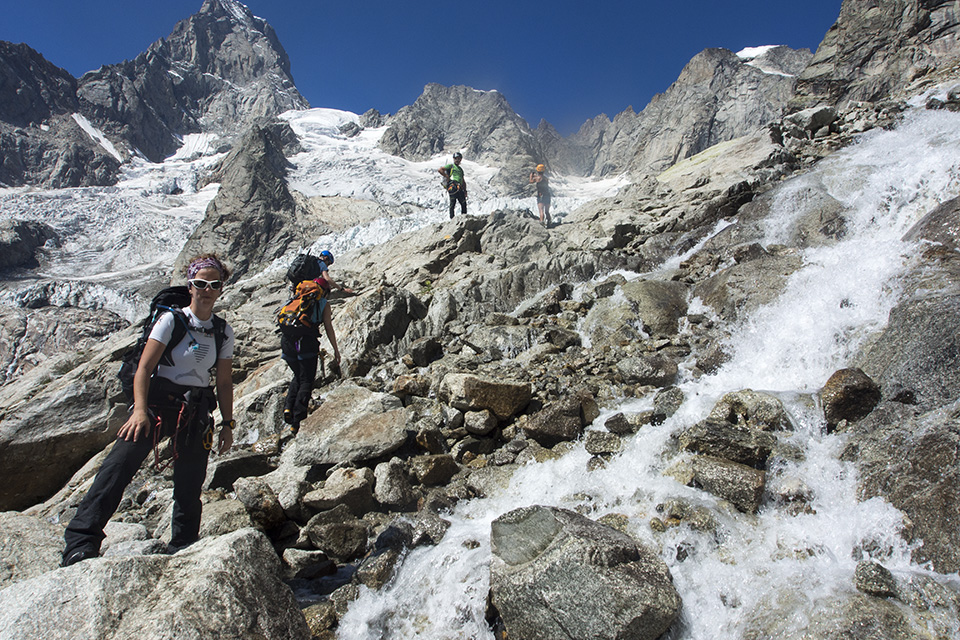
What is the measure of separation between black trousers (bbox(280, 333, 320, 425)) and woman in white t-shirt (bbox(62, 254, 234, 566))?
8.58 ft

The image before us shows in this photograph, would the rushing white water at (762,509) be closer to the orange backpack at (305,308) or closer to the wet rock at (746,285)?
the wet rock at (746,285)

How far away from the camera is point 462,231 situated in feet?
46.5

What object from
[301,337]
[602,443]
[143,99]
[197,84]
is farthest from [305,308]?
[197,84]

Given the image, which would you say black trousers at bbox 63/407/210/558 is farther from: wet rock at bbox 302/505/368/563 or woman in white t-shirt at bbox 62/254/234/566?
wet rock at bbox 302/505/368/563

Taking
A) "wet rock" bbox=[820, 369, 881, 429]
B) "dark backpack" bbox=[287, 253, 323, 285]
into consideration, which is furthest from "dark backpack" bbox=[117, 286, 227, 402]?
"wet rock" bbox=[820, 369, 881, 429]

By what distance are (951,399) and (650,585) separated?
3628 millimetres

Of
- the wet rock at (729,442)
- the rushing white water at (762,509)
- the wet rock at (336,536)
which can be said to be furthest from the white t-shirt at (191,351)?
the wet rock at (729,442)

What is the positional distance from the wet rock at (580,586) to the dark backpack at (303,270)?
4.90 metres

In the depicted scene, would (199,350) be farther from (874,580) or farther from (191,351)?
(874,580)

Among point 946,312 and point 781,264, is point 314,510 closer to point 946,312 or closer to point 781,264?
point 946,312

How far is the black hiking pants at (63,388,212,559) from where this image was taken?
9.24 ft

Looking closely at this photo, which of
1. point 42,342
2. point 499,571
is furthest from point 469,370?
point 42,342

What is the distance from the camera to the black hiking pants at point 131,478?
2.82 metres

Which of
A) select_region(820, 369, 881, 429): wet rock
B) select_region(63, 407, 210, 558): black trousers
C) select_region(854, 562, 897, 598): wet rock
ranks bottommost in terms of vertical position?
select_region(854, 562, 897, 598): wet rock
